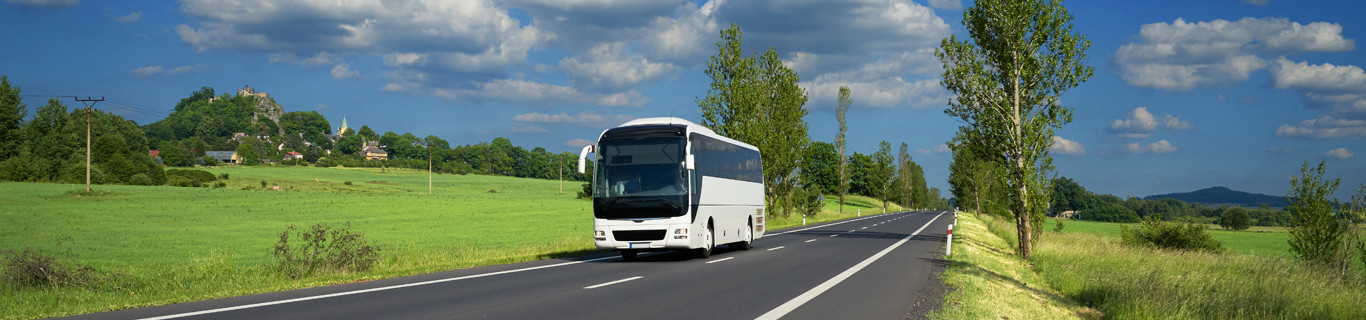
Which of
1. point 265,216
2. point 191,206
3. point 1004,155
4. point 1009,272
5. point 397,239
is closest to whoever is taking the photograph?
point 1009,272

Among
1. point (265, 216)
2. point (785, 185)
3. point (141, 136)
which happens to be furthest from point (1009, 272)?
point (141, 136)

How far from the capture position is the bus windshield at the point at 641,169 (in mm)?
17406

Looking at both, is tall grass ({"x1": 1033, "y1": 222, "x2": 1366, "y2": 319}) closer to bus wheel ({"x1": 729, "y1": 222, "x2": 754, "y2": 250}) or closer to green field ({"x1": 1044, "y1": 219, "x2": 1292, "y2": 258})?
bus wheel ({"x1": 729, "y1": 222, "x2": 754, "y2": 250})

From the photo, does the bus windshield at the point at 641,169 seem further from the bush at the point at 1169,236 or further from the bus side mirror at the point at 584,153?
the bush at the point at 1169,236

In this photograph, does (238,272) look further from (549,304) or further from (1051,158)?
(1051,158)

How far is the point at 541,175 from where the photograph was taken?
165375mm

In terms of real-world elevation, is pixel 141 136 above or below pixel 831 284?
above

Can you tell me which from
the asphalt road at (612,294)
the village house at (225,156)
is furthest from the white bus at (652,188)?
the village house at (225,156)

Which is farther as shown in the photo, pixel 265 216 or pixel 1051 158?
pixel 265 216

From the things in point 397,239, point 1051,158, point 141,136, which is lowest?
point 397,239

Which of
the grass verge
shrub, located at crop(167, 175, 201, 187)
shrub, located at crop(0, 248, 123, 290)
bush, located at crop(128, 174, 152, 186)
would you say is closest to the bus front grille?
the grass verge

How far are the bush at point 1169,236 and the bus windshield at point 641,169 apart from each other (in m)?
23.1

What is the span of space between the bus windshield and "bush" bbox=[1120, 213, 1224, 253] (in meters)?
23.1

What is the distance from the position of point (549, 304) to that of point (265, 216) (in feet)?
157
